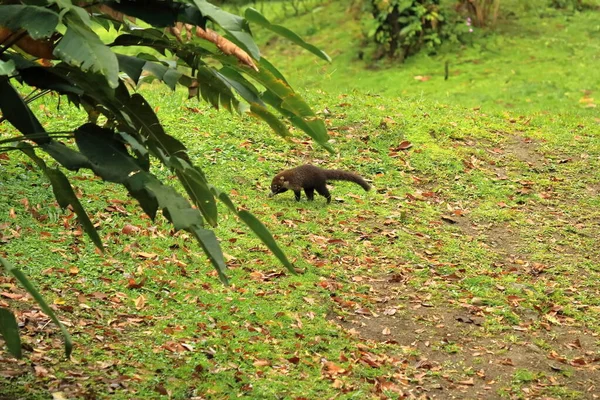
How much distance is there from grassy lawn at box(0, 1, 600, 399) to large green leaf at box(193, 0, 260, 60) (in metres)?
2.45

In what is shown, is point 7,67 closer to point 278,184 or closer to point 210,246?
point 210,246

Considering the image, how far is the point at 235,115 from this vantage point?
38.6 ft

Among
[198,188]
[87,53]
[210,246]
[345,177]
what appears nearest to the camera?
[87,53]

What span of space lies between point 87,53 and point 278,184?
5.92 metres

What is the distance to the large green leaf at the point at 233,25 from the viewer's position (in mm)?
3512

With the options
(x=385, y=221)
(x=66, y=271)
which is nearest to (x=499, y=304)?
(x=385, y=221)

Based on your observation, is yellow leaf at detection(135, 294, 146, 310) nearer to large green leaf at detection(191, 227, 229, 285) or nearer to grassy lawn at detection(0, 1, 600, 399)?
grassy lawn at detection(0, 1, 600, 399)

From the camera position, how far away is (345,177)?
959 cm

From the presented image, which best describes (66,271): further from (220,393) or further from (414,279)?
(414,279)

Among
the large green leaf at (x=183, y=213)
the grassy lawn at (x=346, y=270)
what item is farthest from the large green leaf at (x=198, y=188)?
the grassy lawn at (x=346, y=270)

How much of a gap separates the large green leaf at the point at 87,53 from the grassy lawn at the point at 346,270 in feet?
7.29

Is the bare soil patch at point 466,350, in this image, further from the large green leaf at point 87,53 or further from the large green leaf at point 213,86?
the large green leaf at point 87,53

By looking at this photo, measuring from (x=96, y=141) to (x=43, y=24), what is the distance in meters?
0.70

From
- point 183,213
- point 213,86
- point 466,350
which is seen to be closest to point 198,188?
point 183,213
